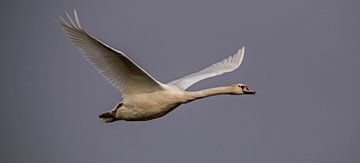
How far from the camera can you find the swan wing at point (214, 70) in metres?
20.9

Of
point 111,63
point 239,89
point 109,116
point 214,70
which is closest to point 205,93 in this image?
point 239,89

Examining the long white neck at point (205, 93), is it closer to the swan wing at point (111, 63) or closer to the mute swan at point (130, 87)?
the mute swan at point (130, 87)

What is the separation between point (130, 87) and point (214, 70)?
11.8 feet

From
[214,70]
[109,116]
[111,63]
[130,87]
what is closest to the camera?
[111,63]

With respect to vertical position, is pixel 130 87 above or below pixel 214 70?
below

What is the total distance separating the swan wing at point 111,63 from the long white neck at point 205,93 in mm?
605

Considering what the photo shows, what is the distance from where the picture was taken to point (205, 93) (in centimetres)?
1872

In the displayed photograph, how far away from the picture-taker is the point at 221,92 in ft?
62.6

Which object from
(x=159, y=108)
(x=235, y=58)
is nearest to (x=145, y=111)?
(x=159, y=108)

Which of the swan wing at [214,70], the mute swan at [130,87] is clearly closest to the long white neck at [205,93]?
the mute swan at [130,87]

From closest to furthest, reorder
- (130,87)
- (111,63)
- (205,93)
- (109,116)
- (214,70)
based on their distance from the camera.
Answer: (111,63) < (205,93) < (130,87) < (109,116) < (214,70)

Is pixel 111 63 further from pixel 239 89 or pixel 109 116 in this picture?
pixel 239 89

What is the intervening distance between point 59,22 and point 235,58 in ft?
21.6

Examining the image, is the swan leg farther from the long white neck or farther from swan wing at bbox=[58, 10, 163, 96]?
the long white neck
